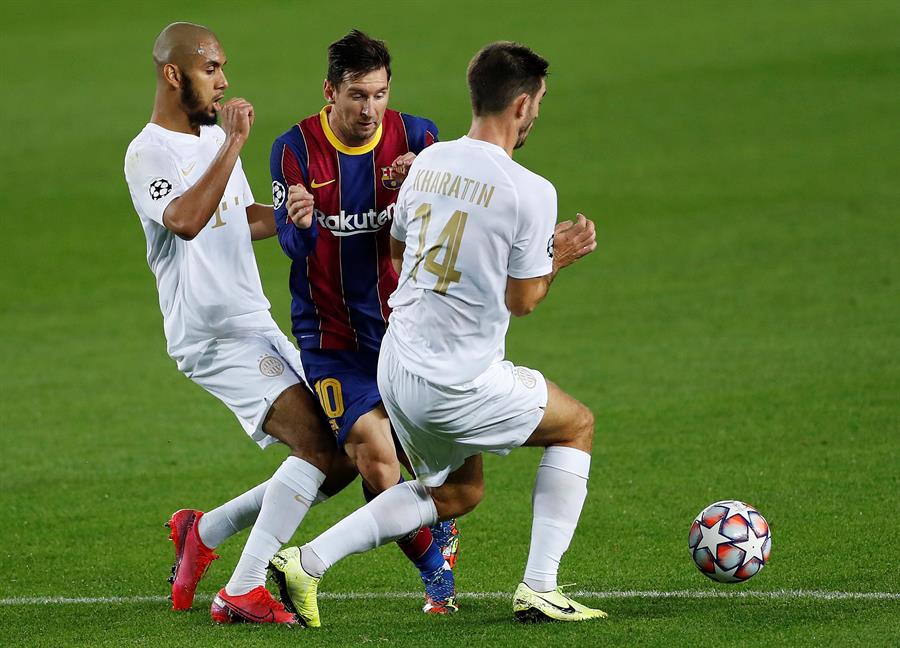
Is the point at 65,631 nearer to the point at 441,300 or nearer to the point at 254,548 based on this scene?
the point at 254,548

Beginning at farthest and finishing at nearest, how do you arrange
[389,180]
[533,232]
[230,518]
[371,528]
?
[230,518] < [389,180] < [371,528] < [533,232]

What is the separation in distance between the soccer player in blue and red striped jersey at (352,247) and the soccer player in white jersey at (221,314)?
0.68 feet

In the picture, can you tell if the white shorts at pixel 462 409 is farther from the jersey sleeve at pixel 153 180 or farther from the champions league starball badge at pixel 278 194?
the jersey sleeve at pixel 153 180

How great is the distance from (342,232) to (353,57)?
815 millimetres

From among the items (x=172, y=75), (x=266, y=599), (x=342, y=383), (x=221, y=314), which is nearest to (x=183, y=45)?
(x=172, y=75)

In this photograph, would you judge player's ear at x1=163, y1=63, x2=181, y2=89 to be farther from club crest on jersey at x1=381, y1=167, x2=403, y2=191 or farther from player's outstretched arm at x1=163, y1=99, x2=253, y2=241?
club crest on jersey at x1=381, y1=167, x2=403, y2=191

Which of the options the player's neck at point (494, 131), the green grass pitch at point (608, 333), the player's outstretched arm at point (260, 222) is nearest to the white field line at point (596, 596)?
the green grass pitch at point (608, 333)

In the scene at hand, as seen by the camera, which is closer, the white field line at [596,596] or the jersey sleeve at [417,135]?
the white field line at [596,596]

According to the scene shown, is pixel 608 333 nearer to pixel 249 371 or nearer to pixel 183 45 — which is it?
pixel 249 371

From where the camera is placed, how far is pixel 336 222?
6.61 m

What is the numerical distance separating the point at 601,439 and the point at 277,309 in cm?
732

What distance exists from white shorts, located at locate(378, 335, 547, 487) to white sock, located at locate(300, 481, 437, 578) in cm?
22

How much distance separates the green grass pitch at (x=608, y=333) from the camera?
22.6ft

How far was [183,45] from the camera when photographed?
673cm
